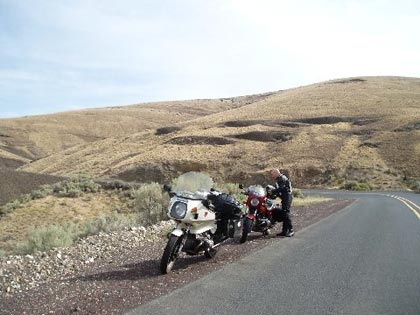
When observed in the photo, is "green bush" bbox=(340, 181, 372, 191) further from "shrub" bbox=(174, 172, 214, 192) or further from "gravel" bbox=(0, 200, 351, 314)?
"shrub" bbox=(174, 172, 214, 192)

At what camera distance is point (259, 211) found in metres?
11.8

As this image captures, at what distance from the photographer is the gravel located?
612cm

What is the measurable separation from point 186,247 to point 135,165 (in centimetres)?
6108

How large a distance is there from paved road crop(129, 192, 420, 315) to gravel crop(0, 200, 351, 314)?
1.31 ft

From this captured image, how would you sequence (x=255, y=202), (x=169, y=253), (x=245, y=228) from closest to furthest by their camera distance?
(x=169, y=253) < (x=245, y=228) < (x=255, y=202)

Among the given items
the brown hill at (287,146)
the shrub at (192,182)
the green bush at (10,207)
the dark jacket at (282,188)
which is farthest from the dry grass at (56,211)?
the brown hill at (287,146)

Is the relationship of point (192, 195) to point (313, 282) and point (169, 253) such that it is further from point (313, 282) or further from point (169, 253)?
point (313, 282)

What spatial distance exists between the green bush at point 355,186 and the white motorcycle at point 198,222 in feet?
144

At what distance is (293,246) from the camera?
10508 mm

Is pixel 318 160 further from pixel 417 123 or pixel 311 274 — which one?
pixel 311 274

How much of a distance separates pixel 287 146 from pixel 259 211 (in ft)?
195

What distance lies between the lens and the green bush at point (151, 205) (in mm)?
17094

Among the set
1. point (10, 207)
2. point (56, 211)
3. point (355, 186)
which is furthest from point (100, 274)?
point (355, 186)

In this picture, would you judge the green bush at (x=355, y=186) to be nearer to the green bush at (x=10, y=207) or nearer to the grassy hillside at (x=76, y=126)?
the green bush at (x=10, y=207)
